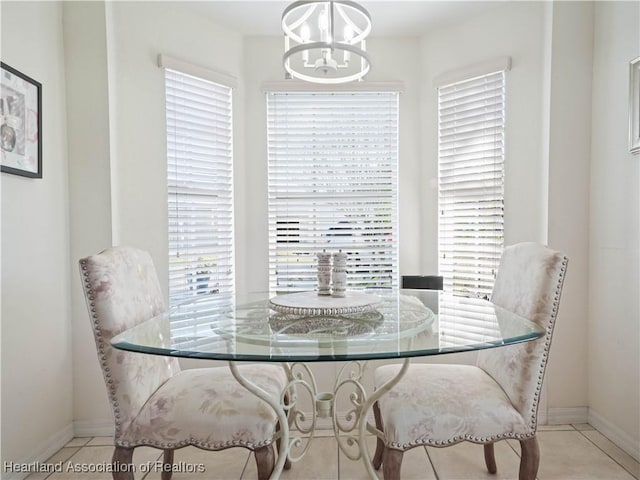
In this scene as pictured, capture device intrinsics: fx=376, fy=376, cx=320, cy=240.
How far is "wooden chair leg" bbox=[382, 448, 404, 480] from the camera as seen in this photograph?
4.40 ft

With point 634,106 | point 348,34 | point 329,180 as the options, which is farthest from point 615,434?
point 348,34

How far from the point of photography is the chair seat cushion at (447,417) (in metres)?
1.37

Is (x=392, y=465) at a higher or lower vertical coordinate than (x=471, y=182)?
lower

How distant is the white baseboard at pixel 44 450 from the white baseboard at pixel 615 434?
3.11 metres

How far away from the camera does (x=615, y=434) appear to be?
2.12m

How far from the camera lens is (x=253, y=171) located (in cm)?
279

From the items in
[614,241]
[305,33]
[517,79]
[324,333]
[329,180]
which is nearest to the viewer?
[324,333]

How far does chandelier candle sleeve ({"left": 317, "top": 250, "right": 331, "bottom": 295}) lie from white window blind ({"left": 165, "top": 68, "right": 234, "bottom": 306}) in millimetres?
1108

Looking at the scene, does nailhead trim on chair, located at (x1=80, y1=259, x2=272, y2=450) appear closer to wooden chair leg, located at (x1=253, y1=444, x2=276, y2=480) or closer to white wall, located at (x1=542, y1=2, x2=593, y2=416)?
wooden chair leg, located at (x1=253, y1=444, x2=276, y2=480)

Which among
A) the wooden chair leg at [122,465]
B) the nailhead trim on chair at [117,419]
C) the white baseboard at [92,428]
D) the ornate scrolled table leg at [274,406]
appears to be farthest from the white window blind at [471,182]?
the white baseboard at [92,428]

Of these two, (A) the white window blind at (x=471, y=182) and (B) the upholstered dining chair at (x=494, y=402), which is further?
(A) the white window blind at (x=471, y=182)

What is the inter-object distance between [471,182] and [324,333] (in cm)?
181

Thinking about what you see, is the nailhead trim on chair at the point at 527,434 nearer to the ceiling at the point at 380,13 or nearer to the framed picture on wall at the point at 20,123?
the ceiling at the point at 380,13

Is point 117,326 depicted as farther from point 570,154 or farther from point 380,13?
point 570,154
